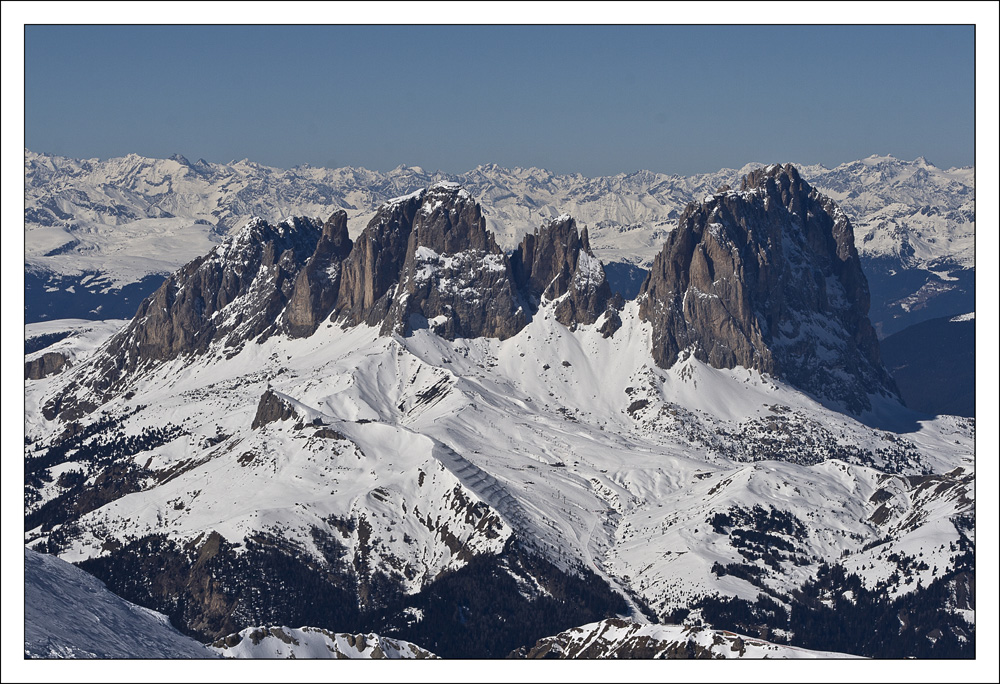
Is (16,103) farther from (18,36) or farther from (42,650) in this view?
(42,650)

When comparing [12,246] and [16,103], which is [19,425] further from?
[16,103]

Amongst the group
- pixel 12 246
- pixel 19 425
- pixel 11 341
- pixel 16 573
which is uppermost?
pixel 12 246

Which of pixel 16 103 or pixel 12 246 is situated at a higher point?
pixel 16 103

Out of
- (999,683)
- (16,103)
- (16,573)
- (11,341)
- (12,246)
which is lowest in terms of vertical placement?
(999,683)

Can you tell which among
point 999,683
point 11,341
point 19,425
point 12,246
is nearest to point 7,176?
point 12,246

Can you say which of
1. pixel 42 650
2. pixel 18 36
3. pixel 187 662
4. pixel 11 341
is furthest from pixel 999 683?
→ pixel 18 36

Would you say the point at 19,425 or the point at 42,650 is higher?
the point at 19,425

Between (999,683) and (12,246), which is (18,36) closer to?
(12,246)

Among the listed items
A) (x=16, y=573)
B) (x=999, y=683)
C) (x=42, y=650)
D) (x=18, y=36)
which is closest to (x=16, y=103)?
(x=18, y=36)
